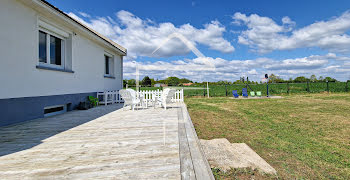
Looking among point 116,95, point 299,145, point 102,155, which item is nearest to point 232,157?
point 299,145

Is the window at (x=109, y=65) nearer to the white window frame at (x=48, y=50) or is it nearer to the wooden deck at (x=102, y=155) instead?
the white window frame at (x=48, y=50)

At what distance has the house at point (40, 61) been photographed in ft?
13.3

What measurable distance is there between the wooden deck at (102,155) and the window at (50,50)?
290 cm

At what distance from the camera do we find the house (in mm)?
4051

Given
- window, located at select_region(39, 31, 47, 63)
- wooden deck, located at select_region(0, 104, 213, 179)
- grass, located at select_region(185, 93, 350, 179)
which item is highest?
window, located at select_region(39, 31, 47, 63)

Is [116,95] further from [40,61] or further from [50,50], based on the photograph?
[40,61]

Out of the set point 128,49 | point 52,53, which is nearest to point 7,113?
point 52,53

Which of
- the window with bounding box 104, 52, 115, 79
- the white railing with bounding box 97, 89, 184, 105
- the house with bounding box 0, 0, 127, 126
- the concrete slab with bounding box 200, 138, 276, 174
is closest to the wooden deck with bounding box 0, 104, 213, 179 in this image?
the concrete slab with bounding box 200, 138, 276, 174

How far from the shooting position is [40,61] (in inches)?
206

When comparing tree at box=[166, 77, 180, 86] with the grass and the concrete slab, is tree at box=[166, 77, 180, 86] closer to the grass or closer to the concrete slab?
the grass

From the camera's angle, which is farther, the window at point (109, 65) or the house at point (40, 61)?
the window at point (109, 65)

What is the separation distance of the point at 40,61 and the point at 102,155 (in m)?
4.93

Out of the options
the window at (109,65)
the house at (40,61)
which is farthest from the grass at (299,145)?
the window at (109,65)

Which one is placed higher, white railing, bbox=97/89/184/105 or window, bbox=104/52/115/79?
window, bbox=104/52/115/79
